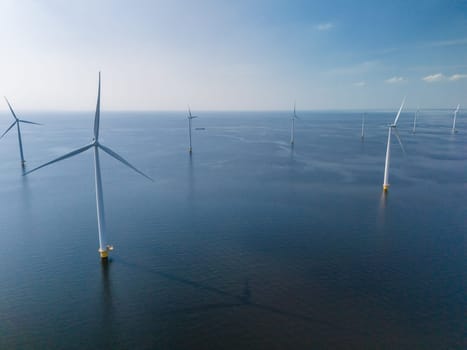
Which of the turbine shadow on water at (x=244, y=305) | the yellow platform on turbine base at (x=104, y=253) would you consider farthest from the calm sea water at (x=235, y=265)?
the yellow platform on turbine base at (x=104, y=253)

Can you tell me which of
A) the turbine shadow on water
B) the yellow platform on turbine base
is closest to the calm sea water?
the turbine shadow on water

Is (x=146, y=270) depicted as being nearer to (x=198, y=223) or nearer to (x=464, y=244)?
(x=198, y=223)

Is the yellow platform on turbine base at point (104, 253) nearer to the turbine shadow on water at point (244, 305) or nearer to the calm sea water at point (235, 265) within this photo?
the calm sea water at point (235, 265)

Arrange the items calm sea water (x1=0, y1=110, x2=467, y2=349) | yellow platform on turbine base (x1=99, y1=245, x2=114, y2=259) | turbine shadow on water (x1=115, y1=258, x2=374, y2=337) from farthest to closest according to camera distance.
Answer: yellow platform on turbine base (x1=99, y1=245, x2=114, y2=259)
turbine shadow on water (x1=115, y1=258, x2=374, y2=337)
calm sea water (x1=0, y1=110, x2=467, y2=349)

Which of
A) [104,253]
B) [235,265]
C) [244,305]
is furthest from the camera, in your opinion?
[104,253]

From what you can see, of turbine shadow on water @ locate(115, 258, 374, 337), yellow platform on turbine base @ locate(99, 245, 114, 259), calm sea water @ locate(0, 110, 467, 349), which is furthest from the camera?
yellow platform on turbine base @ locate(99, 245, 114, 259)

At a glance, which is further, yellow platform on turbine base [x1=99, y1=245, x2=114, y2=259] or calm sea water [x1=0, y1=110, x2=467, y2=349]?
Result: yellow platform on turbine base [x1=99, y1=245, x2=114, y2=259]

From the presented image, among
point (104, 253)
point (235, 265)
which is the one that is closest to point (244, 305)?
point (235, 265)

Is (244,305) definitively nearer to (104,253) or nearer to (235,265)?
(235,265)

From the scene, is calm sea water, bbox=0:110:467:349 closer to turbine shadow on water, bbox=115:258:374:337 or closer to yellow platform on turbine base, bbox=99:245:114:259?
turbine shadow on water, bbox=115:258:374:337
